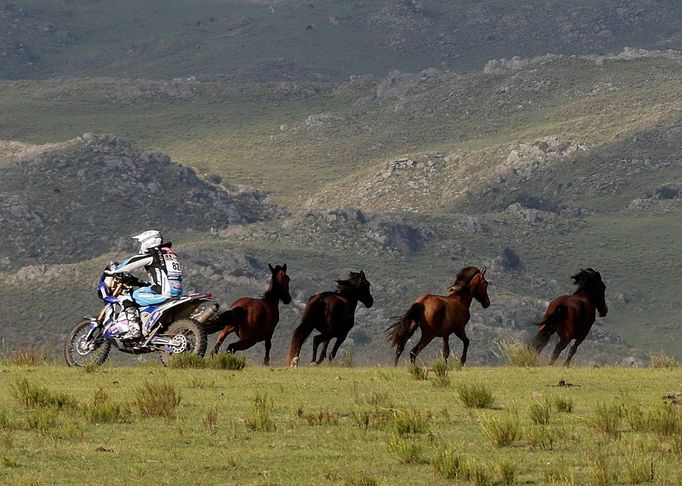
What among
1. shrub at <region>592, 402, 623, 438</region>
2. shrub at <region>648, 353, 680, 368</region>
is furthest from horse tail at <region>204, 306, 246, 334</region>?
shrub at <region>592, 402, 623, 438</region>

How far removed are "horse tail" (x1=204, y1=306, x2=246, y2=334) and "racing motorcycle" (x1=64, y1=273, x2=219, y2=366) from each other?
57.6 inches

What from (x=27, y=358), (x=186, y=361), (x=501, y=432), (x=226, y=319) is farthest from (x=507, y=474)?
(x=27, y=358)

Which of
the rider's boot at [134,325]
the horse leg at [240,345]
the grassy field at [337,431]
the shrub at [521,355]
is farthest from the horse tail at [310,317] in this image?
the grassy field at [337,431]

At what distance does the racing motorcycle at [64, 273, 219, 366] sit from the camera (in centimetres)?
2267

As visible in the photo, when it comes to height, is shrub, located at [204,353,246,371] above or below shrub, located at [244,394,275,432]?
below

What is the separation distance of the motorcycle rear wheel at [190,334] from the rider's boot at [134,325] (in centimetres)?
36

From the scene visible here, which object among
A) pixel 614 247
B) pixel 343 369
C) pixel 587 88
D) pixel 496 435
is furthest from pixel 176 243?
pixel 496 435

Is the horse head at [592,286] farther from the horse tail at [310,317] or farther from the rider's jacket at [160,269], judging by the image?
the rider's jacket at [160,269]

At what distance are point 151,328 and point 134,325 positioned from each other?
0.24 m

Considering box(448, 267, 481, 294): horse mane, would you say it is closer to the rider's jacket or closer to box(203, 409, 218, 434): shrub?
the rider's jacket

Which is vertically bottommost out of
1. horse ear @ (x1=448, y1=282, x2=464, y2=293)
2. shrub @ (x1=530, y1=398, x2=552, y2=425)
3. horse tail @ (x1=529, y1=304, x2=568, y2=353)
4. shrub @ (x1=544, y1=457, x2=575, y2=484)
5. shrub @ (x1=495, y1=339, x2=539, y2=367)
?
shrub @ (x1=495, y1=339, x2=539, y2=367)

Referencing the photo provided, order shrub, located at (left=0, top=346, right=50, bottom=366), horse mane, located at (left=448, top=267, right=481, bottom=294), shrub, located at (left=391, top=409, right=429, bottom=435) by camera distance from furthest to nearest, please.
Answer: horse mane, located at (left=448, top=267, right=481, bottom=294), shrub, located at (left=0, top=346, right=50, bottom=366), shrub, located at (left=391, top=409, right=429, bottom=435)

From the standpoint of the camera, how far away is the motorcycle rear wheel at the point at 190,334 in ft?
73.9

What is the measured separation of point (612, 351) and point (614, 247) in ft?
59.3
